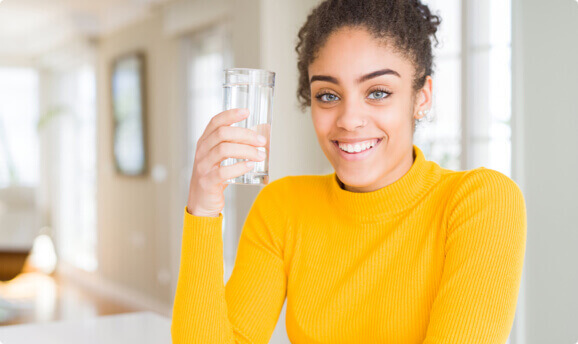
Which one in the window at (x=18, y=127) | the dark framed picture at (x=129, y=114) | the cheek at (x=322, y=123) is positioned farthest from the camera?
the window at (x=18, y=127)

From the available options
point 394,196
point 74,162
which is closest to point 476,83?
point 394,196

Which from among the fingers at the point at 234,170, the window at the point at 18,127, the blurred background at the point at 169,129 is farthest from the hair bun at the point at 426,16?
the window at the point at 18,127

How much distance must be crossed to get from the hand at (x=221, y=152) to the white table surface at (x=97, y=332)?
443 mm

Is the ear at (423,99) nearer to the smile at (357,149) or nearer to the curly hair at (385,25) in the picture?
the curly hair at (385,25)

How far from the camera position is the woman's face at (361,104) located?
107cm

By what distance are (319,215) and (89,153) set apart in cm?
534

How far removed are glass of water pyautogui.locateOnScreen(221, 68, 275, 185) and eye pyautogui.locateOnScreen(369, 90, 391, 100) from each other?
21cm

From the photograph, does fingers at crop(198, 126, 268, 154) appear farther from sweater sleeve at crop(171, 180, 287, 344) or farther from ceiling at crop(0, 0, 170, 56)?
ceiling at crop(0, 0, 170, 56)

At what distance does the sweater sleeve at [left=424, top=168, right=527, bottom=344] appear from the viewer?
3.01 ft

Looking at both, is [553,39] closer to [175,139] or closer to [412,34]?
[412,34]

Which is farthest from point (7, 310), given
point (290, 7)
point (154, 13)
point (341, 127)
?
point (341, 127)

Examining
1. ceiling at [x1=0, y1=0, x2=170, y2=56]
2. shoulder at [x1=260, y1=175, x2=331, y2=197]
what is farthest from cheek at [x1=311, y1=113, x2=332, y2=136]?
ceiling at [x1=0, y1=0, x2=170, y2=56]

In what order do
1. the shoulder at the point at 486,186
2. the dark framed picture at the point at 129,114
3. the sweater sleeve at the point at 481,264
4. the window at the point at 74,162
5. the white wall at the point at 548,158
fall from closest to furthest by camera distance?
the sweater sleeve at the point at 481,264 → the shoulder at the point at 486,186 → the white wall at the point at 548,158 → the dark framed picture at the point at 129,114 → the window at the point at 74,162

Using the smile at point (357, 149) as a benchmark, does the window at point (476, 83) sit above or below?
above
